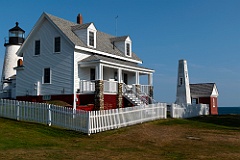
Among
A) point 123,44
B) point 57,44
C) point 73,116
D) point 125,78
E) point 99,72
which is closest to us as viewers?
point 73,116

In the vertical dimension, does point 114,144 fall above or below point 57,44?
below

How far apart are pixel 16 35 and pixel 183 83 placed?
2121cm

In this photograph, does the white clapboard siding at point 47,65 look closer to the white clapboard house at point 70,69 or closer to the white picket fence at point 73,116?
the white clapboard house at point 70,69

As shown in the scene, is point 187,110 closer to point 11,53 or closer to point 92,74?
point 92,74

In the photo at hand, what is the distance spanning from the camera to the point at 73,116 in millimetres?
17500

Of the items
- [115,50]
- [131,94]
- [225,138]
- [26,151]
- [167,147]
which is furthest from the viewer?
[115,50]

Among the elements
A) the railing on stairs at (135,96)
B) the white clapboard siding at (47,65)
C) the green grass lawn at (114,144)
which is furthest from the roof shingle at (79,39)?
the green grass lawn at (114,144)

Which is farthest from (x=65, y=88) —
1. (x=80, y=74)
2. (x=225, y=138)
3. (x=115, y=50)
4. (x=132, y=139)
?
(x=225, y=138)

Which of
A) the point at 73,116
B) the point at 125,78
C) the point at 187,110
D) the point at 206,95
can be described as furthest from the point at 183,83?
the point at 73,116

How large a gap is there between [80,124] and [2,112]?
24.4ft

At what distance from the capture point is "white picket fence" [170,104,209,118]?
90.9 feet

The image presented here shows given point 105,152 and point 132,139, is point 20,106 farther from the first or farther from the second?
point 105,152

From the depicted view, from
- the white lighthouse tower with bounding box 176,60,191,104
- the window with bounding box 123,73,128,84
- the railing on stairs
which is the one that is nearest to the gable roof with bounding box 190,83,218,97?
the white lighthouse tower with bounding box 176,60,191,104

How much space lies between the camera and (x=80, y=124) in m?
17.2
